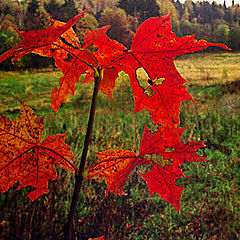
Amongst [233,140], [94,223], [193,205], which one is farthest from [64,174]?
[233,140]

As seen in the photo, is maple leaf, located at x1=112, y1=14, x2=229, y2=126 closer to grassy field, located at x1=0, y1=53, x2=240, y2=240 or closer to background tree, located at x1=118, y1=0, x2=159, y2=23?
grassy field, located at x1=0, y1=53, x2=240, y2=240

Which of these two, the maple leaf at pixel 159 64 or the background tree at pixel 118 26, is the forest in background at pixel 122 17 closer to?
the background tree at pixel 118 26

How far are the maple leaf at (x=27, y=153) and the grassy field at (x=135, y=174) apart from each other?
9 centimetres

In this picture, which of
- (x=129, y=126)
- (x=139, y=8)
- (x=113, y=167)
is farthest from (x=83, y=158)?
(x=139, y=8)

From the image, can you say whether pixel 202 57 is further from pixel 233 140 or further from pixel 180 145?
pixel 180 145

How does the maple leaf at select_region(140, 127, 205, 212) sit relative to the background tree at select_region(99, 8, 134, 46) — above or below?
below

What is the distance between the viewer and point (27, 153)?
29 centimetres

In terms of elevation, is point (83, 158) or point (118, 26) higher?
point (118, 26)

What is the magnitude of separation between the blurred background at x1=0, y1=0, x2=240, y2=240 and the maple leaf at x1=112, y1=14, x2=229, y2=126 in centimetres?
14

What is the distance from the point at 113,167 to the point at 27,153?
107mm

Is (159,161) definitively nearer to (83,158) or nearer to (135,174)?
(83,158)

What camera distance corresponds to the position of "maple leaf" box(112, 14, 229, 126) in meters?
0.26

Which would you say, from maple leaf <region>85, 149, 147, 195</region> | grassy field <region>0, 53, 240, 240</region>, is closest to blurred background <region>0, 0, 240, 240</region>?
grassy field <region>0, 53, 240, 240</region>

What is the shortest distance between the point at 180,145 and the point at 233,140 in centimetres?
114
